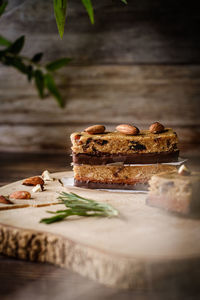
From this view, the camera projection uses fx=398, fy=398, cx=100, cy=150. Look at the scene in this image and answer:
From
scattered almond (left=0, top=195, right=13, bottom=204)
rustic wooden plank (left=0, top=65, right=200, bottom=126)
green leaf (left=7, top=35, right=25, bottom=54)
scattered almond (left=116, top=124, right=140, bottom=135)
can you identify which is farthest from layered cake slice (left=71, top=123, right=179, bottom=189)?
rustic wooden plank (left=0, top=65, right=200, bottom=126)

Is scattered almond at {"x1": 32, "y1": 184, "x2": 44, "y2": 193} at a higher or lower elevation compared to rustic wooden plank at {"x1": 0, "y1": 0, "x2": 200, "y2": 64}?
lower

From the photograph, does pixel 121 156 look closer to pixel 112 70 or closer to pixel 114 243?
pixel 114 243

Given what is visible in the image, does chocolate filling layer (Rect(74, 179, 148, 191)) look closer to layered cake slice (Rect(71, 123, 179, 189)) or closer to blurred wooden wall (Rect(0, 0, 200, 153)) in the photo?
layered cake slice (Rect(71, 123, 179, 189))

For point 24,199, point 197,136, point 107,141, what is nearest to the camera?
point 24,199

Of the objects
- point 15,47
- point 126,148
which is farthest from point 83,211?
point 15,47

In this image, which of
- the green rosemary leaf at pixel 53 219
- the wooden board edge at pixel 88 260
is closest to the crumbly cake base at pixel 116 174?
the green rosemary leaf at pixel 53 219

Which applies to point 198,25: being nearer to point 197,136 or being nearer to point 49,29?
point 197,136

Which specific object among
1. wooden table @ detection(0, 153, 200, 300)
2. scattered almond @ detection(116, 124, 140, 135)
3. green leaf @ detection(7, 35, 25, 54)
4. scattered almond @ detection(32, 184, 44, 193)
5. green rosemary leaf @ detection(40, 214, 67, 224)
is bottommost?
wooden table @ detection(0, 153, 200, 300)

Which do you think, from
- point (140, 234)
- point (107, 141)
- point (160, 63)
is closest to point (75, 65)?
point (160, 63)
